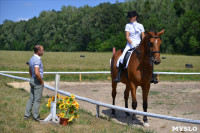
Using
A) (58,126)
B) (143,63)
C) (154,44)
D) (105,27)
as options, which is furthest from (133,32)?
(105,27)

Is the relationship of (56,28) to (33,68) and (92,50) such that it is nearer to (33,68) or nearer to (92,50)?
(92,50)

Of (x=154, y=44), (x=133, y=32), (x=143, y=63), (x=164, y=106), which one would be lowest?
(x=164, y=106)

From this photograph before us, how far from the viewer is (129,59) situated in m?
7.17

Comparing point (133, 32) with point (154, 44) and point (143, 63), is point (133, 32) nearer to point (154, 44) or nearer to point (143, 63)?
point (143, 63)

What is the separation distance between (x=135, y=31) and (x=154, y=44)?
133 cm

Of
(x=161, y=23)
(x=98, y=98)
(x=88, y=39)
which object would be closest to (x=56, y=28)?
(x=88, y=39)

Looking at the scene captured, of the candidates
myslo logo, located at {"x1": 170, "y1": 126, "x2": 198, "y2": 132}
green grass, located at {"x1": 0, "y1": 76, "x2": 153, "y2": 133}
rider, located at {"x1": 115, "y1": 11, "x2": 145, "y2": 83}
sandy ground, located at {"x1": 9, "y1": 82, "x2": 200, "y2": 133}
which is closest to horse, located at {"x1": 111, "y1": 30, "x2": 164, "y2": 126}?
rider, located at {"x1": 115, "y1": 11, "x2": 145, "y2": 83}

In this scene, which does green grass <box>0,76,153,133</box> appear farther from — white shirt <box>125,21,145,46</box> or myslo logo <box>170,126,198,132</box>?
white shirt <box>125,21,145,46</box>

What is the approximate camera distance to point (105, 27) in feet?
276

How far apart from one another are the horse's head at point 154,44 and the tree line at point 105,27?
6195 cm

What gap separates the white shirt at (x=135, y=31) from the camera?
7.26 meters

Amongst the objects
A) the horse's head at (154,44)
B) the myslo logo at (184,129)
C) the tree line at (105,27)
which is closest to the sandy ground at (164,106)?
the myslo logo at (184,129)

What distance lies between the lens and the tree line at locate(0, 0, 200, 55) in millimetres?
66188

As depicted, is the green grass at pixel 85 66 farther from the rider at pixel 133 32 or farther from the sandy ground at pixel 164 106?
the rider at pixel 133 32
